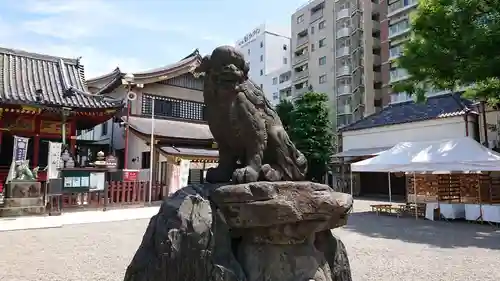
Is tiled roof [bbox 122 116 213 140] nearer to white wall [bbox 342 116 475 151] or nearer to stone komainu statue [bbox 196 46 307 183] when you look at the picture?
white wall [bbox 342 116 475 151]

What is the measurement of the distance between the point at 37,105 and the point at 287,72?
36.3 metres

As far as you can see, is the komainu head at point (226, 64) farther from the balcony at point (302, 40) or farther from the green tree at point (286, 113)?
the balcony at point (302, 40)

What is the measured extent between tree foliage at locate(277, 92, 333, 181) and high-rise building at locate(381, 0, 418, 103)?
984 cm

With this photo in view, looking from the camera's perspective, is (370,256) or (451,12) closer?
(370,256)

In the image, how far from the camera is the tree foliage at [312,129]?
883 inches

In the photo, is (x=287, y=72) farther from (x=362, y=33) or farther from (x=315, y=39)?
(x=362, y=33)

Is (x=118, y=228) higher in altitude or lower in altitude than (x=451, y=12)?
lower

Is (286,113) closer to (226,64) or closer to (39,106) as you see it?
(39,106)

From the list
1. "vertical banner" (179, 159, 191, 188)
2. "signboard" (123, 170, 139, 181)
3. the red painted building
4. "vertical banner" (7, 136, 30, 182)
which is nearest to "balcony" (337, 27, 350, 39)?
"vertical banner" (179, 159, 191, 188)

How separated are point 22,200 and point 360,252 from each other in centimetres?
1094

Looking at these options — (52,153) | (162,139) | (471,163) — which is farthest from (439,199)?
(52,153)

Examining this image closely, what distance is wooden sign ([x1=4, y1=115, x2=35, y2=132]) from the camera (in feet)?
47.6

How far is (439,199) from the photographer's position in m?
12.2

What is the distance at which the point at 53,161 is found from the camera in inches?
509
